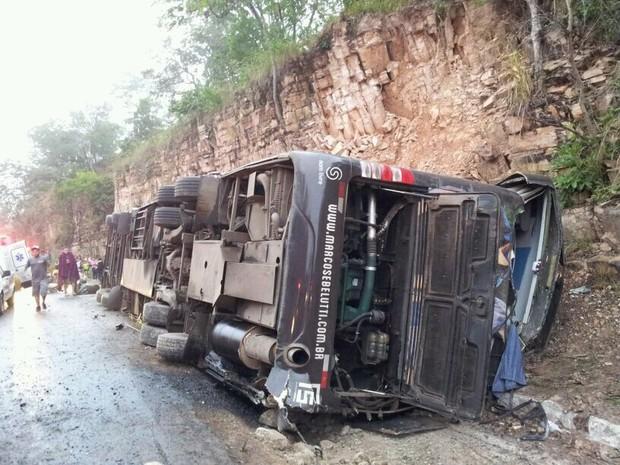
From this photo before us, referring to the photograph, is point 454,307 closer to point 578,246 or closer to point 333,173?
point 333,173

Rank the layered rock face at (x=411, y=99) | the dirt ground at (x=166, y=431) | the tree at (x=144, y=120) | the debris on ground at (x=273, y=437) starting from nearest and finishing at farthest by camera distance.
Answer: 1. the dirt ground at (x=166, y=431)
2. the debris on ground at (x=273, y=437)
3. the layered rock face at (x=411, y=99)
4. the tree at (x=144, y=120)

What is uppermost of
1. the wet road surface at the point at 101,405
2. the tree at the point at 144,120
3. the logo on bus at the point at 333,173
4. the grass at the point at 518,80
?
the tree at the point at 144,120

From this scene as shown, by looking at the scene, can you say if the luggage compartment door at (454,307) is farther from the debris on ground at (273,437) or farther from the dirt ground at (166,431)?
the debris on ground at (273,437)

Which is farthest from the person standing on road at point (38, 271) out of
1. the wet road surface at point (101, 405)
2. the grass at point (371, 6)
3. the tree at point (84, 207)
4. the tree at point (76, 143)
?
the tree at point (76, 143)

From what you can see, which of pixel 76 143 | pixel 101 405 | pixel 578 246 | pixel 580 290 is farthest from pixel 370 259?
pixel 76 143

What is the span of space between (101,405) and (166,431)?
0.99m

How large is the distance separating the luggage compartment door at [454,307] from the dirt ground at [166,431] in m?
0.36

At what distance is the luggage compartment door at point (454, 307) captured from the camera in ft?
12.7

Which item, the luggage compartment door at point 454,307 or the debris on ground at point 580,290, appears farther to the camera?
the debris on ground at point 580,290

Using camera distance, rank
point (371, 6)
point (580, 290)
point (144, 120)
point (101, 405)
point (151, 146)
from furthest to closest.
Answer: point (144, 120) < point (151, 146) < point (371, 6) < point (580, 290) < point (101, 405)

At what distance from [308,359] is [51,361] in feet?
13.9

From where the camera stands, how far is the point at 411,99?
984 cm

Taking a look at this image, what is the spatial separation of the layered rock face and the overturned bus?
3.13 meters

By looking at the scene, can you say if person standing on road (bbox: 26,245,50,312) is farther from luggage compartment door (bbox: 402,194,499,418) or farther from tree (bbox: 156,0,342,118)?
luggage compartment door (bbox: 402,194,499,418)
